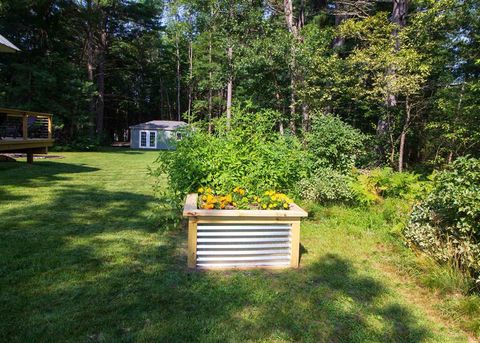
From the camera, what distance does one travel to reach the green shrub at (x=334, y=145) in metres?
5.94

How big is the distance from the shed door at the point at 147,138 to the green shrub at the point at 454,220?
25.0 m

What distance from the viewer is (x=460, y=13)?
9.55 m

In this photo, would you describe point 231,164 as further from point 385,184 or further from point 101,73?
point 101,73

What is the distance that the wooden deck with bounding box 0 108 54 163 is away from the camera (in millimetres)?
8523

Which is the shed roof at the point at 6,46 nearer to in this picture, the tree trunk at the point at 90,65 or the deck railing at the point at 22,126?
the deck railing at the point at 22,126

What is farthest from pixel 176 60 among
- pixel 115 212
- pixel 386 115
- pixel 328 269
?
pixel 328 269

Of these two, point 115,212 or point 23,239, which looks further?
point 115,212

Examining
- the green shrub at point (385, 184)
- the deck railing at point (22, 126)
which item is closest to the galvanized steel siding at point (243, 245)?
the green shrub at point (385, 184)

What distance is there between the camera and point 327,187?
5508mm

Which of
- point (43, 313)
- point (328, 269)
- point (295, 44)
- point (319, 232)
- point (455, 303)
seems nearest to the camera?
point (43, 313)

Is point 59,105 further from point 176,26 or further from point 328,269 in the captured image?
point 328,269

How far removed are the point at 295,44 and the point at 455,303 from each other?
414 inches

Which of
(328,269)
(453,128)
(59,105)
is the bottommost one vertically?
(328,269)

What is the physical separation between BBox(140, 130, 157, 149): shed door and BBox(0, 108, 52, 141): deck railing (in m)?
11.3
